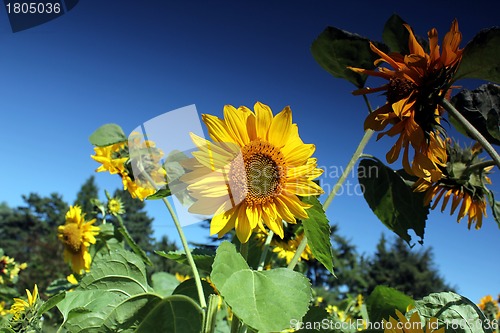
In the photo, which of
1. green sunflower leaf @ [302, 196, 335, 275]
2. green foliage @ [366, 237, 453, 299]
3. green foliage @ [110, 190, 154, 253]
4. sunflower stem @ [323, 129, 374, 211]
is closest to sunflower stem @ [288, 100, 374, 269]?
sunflower stem @ [323, 129, 374, 211]

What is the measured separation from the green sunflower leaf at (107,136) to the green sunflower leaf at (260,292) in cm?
69

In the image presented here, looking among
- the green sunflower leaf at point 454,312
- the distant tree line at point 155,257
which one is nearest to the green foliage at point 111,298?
the green sunflower leaf at point 454,312

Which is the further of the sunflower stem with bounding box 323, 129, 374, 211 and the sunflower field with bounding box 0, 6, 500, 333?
the sunflower stem with bounding box 323, 129, 374, 211

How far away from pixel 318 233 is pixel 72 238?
2159 mm

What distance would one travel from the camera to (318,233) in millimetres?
794

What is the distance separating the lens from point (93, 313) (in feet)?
3.01

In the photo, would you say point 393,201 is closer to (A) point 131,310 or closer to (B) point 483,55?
(B) point 483,55

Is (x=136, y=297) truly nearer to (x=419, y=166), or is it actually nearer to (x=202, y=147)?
(x=202, y=147)

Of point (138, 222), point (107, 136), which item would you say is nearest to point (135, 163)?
point (107, 136)

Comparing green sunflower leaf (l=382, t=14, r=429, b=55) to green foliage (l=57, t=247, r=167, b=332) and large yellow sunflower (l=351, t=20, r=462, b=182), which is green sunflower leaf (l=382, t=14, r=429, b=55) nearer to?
large yellow sunflower (l=351, t=20, r=462, b=182)

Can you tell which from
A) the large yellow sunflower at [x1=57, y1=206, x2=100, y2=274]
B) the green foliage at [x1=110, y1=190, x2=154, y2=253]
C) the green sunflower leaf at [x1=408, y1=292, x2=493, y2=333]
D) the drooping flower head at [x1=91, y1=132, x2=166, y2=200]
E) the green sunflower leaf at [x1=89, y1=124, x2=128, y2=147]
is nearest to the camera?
the green sunflower leaf at [x1=408, y1=292, x2=493, y2=333]

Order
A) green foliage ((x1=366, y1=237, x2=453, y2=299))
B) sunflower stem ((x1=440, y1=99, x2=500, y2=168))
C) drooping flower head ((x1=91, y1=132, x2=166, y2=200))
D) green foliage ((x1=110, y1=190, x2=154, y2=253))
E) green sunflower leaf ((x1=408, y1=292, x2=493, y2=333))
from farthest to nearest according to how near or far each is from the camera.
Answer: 1. green foliage ((x1=110, y1=190, x2=154, y2=253))
2. green foliage ((x1=366, y1=237, x2=453, y2=299))
3. drooping flower head ((x1=91, y1=132, x2=166, y2=200))
4. green sunflower leaf ((x1=408, y1=292, x2=493, y2=333))
5. sunflower stem ((x1=440, y1=99, x2=500, y2=168))

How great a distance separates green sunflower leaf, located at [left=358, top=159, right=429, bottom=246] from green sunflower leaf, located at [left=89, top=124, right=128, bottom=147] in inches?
27.1

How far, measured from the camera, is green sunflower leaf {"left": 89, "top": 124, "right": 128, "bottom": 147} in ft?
4.18
